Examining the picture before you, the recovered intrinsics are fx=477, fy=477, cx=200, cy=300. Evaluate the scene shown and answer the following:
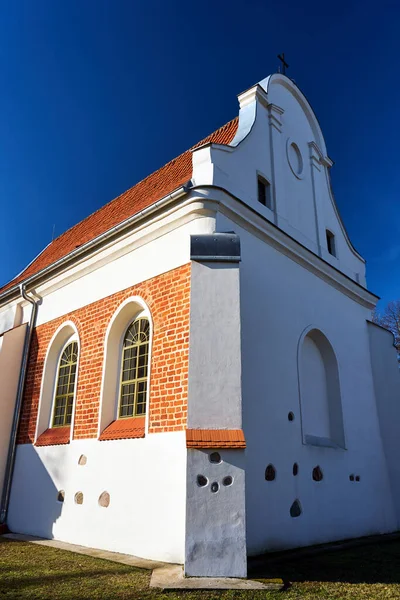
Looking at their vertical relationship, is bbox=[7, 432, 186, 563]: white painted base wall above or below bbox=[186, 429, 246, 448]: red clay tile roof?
below

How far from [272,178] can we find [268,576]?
299 inches

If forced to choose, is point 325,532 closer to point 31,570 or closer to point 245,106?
point 31,570

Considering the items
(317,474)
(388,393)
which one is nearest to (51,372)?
(317,474)

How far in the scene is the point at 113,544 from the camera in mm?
7570

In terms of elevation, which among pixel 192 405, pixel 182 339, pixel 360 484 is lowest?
pixel 360 484

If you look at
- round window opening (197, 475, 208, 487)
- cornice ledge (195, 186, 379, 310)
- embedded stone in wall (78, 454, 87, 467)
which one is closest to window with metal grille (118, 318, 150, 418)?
embedded stone in wall (78, 454, 87, 467)

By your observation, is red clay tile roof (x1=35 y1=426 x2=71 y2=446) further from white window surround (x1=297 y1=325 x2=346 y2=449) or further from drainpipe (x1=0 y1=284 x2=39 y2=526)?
white window surround (x1=297 y1=325 x2=346 y2=449)

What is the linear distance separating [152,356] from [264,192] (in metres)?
4.52

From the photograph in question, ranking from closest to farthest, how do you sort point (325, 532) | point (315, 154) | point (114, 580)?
point (114, 580)
point (325, 532)
point (315, 154)

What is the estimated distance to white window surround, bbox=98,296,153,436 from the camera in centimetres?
886

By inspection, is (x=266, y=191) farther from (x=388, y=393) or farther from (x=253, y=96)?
(x=388, y=393)

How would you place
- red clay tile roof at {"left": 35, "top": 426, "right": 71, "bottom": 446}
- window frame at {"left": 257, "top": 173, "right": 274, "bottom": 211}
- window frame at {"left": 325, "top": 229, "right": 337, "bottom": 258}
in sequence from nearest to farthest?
red clay tile roof at {"left": 35, "top": 426, "right": 71, "bottom": 446} → window frame at {"left": 257, "top": 173, "right": 274, "bottom": 211} → window frame at {"left": 325, "top": 229, "right": 337, "bottom": 258}

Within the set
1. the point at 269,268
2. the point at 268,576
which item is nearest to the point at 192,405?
the point at 268,576

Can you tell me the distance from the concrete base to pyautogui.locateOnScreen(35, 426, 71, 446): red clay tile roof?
4.25 meters
